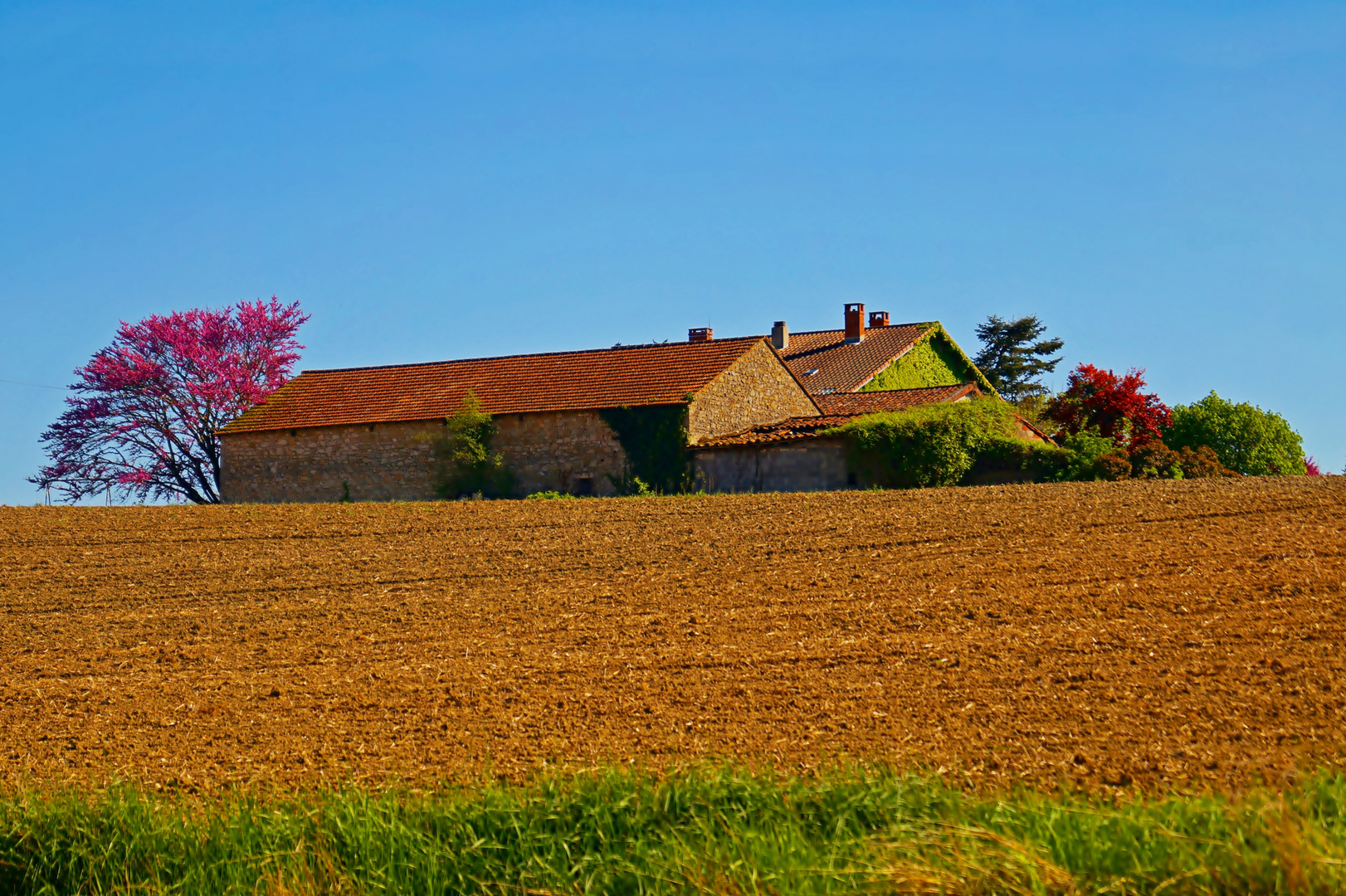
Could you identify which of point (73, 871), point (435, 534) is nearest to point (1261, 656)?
point (73, 871)

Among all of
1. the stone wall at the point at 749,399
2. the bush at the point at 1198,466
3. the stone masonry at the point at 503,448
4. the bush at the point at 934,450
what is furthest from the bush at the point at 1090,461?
the stone masonry at the point at 503,448

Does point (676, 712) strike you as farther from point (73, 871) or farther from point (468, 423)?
point (468, 423)

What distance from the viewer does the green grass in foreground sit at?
5.21 metres

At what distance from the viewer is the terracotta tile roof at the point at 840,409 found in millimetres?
26562

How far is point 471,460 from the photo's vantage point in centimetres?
2884

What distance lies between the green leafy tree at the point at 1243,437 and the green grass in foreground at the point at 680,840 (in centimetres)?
2594

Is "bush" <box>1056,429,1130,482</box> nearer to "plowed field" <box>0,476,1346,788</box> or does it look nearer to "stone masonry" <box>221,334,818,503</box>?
"plowed field" <box>0,476,1346,788</box>

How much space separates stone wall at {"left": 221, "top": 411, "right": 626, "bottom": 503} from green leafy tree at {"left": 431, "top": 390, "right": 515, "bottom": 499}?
0.78 ft

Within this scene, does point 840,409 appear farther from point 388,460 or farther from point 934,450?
point 388,460

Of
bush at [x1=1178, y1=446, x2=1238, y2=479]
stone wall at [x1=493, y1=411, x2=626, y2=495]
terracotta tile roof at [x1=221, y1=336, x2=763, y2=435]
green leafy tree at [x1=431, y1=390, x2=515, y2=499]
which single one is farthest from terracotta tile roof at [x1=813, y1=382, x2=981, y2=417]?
green leafy tree at [x1=431, y1=390, x2=515, y2=499]

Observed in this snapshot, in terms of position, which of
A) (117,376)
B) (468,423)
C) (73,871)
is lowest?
(73,871)

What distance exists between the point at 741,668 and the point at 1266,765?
439 cm

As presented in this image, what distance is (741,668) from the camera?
10375 mm

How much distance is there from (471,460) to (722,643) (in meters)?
18.4
